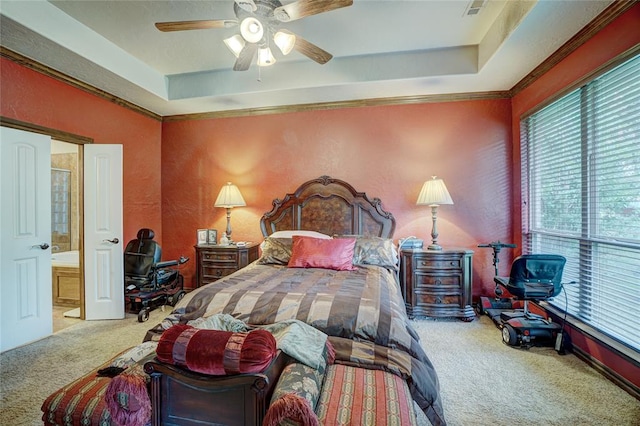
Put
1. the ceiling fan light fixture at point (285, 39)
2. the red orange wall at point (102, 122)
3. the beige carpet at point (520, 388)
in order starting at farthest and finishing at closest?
the red orange wall at point (102, 122) → the ceiling fan light fixture at point (285, 39) → the beige carpet at point (520, 388)

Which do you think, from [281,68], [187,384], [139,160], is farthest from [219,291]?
[139,160]

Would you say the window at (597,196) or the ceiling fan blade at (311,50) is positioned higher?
the ceiling fan blade at (311,50)

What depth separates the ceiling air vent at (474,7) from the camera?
2488 millimetres

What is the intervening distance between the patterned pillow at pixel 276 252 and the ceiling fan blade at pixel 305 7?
7.52 feet

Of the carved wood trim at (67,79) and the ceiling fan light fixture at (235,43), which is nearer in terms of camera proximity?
the ceiling fan light fixture at (235,43)

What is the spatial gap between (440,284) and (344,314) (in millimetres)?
2014

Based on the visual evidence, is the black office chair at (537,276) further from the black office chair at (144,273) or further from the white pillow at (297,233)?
the black office chair at (144,273)

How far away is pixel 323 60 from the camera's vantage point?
2480 millimetres

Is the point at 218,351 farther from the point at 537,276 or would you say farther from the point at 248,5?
the point at 537,276

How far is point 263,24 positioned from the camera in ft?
7.08

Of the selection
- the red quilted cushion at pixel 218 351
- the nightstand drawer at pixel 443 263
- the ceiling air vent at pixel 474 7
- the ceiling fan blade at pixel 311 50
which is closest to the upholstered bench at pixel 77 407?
the red quilted cushion at pixel 218 351

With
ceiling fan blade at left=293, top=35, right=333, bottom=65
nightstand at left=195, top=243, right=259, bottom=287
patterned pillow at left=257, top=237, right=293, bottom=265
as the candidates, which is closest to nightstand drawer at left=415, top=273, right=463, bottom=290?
patterned pillow at left=257, top=237, right=293, bottom=265

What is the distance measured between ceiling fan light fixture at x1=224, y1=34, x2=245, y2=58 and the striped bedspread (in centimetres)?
195

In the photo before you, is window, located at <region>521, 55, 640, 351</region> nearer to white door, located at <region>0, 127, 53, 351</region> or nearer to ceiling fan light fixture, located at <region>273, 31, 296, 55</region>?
ceiling fan light fixture, located at <region>273, 31, 296, 55</region>
